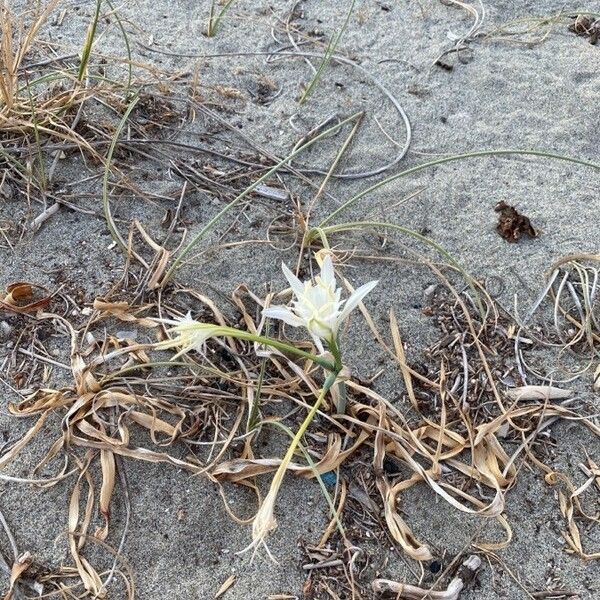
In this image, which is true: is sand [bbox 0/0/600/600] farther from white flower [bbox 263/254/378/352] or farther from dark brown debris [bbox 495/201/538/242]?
white flower [bbox 263/254/378/352]

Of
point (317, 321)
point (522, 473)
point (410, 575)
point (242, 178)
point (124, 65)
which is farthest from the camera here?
point (124, 65)

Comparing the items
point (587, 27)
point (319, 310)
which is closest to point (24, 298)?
point (319, 310)

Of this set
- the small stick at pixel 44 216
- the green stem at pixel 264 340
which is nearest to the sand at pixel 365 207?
the small stick at pixel 44 216

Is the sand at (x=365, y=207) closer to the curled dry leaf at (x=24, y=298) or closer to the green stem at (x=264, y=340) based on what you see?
the curled dry leaf at (x=24, y=298)

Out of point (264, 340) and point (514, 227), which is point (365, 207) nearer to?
point (514, 227)

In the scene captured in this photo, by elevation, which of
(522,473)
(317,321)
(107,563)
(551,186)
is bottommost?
(107,563)

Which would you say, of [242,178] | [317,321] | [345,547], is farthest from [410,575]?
[242,178]

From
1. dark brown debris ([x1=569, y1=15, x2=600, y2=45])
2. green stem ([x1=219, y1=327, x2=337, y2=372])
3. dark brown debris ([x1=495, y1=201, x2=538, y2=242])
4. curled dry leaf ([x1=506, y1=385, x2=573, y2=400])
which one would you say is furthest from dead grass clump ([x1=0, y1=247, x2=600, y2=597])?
dark brown debris ([x1=569, y1=15, x2=600, y2=45])

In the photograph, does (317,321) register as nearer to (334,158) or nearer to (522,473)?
(522,473)
